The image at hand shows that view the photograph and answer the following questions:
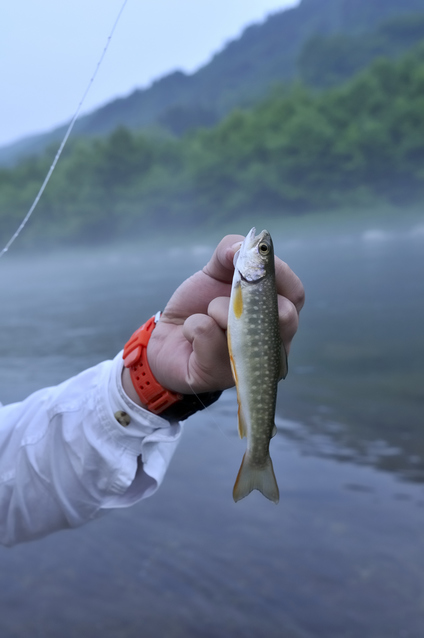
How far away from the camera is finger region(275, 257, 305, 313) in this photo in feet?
4.26

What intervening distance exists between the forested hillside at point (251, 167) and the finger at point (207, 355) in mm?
6720

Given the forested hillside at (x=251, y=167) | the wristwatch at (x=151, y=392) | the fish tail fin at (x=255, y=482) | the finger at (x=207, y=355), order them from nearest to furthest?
1. the fish tail fin at (x=255, y=482)
2. the finger at (x=207, y=355)
3. the wristwatch at (x=151, y=392)
4. the forested hillside at (x=251, y=167)

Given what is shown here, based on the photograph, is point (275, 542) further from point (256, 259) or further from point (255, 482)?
point (256, 259)

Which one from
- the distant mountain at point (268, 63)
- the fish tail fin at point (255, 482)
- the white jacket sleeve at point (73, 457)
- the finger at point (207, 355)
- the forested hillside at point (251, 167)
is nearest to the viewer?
the fish tail fin at point (255, 482)

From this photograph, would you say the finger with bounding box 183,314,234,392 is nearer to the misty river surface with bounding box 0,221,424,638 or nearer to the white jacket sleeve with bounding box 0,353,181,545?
the white jacket sleeve with bounding box 0,353,181,545

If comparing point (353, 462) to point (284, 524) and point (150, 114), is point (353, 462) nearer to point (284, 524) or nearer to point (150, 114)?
point (284, 524)

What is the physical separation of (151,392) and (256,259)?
577 millimetres

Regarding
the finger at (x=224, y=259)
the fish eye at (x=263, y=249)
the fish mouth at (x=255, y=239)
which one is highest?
the finger at (x=224, y=259)

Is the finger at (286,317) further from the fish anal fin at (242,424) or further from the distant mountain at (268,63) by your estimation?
the distant mountain at (268,63)

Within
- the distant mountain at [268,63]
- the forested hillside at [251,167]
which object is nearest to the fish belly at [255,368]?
the forested hillside at [251,167]

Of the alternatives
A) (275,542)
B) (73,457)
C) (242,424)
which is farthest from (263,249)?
(275,542)

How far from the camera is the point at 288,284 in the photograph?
4.34 feet

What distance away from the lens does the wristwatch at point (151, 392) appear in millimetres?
1578

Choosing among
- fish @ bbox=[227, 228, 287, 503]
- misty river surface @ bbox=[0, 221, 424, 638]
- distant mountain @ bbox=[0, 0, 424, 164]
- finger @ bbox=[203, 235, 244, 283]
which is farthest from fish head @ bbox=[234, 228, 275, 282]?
distant mountain @ bbox=[0, 0, 424, 164]
